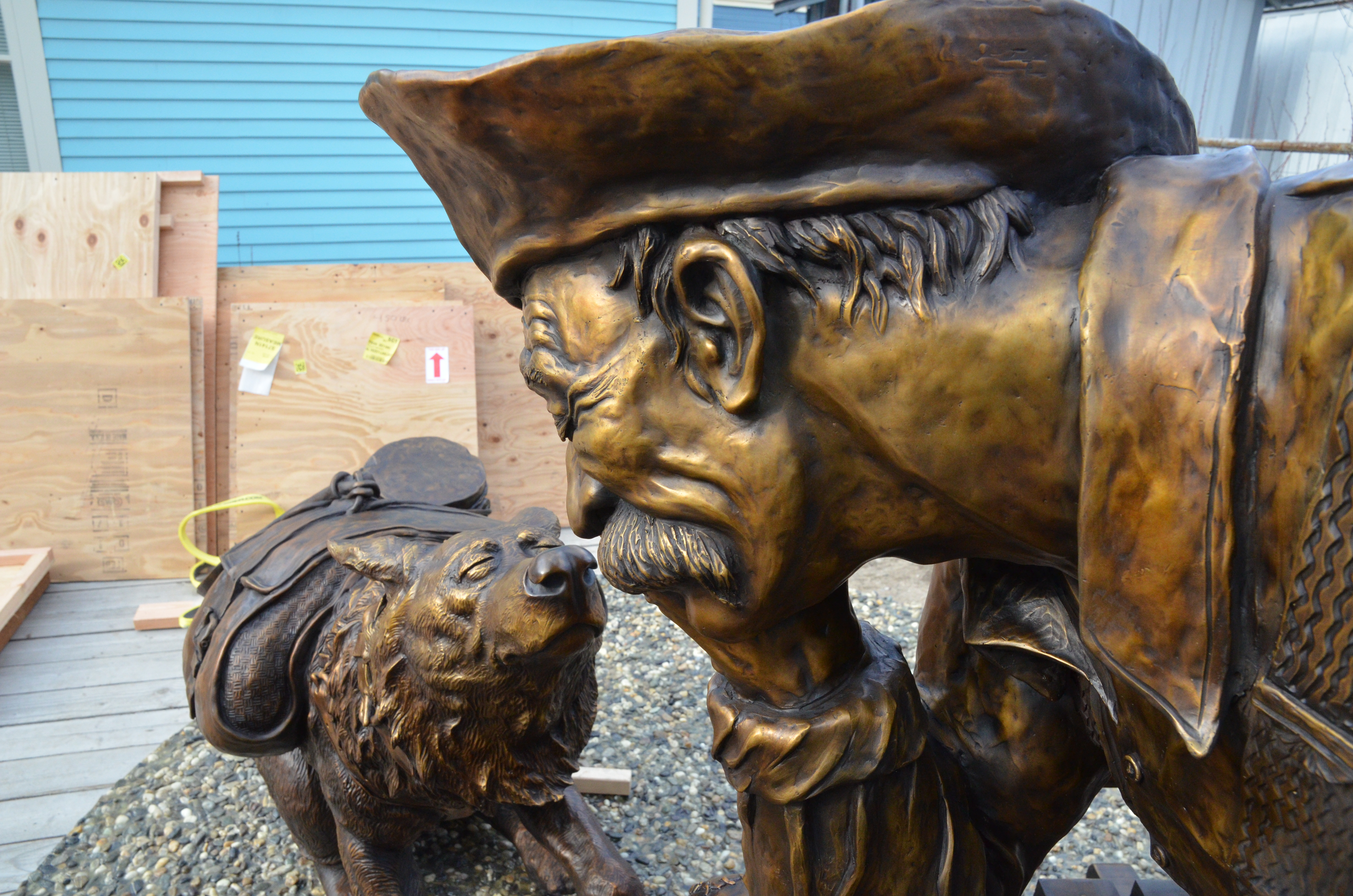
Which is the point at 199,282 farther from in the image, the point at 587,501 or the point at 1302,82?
the point at 1302,82

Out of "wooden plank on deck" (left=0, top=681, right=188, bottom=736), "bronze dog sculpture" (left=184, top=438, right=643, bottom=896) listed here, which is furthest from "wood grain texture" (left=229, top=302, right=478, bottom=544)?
"bronze dog sculpture" (left=184, top=438, right=643, bottom=896)

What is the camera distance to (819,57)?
0.65m

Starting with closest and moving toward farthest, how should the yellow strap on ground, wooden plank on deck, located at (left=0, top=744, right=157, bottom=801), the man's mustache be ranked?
the man's mustache, wooden plank on deck, located at (left=0, top=744, right=157, bottom=801), the yellow strap on ground

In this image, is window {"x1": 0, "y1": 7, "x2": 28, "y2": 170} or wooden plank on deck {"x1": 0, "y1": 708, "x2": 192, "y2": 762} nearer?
wooden plank on deck {"x1": 0, "y1": 708, "x2": 192, "y2": 762}

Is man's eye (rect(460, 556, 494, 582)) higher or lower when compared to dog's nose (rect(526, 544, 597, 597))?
lower

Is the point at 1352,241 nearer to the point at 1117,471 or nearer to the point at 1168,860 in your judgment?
the point at 1117,471

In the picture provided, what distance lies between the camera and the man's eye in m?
1.24

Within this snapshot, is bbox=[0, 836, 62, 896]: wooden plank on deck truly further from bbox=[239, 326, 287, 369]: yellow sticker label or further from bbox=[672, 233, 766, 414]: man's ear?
bbox=[239, 326, 287, 369]: yellow sticker label

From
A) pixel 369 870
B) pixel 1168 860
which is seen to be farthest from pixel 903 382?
pixel 369 870

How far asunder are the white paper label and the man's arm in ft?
9.74

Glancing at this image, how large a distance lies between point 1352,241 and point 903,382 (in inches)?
11.7

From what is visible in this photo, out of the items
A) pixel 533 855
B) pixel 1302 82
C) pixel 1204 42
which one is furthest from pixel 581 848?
pixel 1302 82

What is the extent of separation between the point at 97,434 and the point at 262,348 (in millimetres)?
640

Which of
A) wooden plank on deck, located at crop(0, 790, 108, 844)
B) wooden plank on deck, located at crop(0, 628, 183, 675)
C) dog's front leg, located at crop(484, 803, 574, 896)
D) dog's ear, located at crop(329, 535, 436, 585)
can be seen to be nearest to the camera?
dog's ear, located at crop(329, 535, 436, 585)
